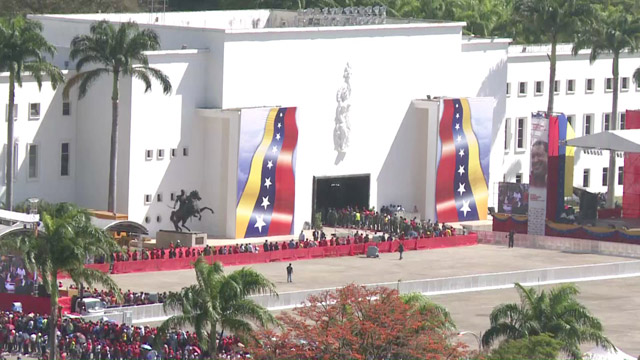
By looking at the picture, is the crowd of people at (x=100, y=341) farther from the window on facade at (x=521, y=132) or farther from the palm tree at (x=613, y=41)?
the palm tree at (x=613, y=41)

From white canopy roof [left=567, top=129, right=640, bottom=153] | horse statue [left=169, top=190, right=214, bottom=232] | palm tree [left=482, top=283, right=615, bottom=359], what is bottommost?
palm tree [left=482, top=283, right=615, bottom=359]

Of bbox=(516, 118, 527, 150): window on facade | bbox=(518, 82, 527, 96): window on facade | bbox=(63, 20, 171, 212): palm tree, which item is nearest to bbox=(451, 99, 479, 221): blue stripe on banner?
bbox=(516, 118, 527, 150): window on facade

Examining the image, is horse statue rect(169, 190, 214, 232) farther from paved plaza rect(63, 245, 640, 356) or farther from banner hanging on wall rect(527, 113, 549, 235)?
banner hanging on wall rect(527, 113, 549, 235)

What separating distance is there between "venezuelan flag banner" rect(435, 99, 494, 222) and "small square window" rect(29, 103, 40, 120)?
24240mm

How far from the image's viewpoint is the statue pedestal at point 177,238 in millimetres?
95375

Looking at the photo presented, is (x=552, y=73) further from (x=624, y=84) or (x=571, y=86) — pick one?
(x=624, y=84)

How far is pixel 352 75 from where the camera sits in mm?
107562

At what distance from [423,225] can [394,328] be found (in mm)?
43974

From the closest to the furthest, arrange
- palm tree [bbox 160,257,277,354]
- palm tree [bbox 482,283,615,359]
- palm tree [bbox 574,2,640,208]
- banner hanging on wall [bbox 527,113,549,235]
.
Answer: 1. palm tree [bbox 160,257,277,354]
2. palm tree [bbox 482,283,615,359]
3. banner hanging on wall [bbox 527,113,549,235]
4. palm tree [bbox 574,2,640,208]

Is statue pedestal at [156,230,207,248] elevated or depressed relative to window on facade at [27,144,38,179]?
depressed

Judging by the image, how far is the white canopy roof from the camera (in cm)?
10762

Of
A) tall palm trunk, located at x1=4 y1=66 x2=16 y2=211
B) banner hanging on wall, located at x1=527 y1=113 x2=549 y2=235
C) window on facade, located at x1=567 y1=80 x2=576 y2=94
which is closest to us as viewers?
tall palm trunk, located at x1=4 y1=66 x2=16 y2=211

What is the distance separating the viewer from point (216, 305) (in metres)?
63.4

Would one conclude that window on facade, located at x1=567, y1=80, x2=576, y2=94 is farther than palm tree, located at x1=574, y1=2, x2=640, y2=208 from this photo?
Yes
